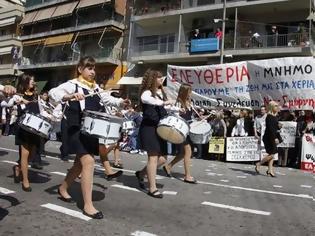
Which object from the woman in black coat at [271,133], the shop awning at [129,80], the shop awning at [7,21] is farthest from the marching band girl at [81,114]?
the shop awning at [7,21]

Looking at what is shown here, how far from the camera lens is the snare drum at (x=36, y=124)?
23.0 ft

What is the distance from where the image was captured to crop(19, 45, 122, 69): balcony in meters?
37.1

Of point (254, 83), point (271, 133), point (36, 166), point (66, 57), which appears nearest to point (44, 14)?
point (66, 57)

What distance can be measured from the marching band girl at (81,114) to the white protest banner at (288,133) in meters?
9.47

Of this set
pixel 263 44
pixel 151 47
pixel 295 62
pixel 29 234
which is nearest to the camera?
pixel 29 234

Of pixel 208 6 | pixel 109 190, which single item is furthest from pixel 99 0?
pixel 109 190

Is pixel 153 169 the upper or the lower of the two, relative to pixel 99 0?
lower

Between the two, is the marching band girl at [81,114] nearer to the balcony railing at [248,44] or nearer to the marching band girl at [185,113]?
the marching band girl at [185,113]

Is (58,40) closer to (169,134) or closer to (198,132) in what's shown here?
(198,132)

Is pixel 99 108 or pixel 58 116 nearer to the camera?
pixel 99 108

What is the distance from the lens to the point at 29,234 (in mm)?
4785

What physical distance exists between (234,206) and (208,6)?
25736 mm

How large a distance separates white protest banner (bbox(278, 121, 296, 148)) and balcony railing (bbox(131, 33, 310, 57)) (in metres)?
12.9

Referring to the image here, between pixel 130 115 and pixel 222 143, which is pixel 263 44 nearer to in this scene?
pixel 222 143
